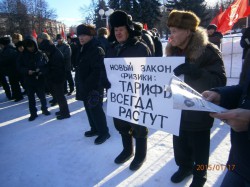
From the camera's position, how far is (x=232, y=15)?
Answer: 6.14m

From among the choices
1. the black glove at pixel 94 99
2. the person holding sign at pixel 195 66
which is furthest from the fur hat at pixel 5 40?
the person holding sign at pixel 195 66

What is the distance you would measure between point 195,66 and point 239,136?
2.69ft

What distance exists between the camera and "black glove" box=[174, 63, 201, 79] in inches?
80.2

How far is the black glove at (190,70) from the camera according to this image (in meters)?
2.04

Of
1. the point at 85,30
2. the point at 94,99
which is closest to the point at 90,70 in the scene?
the point at 94,99

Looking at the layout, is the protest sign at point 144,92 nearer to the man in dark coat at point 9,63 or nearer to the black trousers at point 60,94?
the black trousers at point 60,94

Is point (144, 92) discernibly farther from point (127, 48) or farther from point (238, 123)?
point (238, 123)

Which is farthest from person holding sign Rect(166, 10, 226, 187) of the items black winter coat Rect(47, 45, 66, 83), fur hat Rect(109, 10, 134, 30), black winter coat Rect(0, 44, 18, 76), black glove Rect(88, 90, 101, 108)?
black winter coat Rect(0, 44, 18, 76)

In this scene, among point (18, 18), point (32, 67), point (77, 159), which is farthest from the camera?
point (18, 18)

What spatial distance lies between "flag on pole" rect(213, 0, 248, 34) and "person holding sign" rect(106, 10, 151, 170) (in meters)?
4.25

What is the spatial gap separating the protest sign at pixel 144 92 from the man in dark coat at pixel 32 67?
9.30 ft

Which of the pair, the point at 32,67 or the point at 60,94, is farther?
the point at 32,67

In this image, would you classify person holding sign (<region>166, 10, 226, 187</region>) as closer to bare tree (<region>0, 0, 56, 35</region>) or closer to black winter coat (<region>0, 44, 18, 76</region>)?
black winter coat (<region>0, 44, 18, 76</region>)

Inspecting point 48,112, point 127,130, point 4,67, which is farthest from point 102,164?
point 4,67
